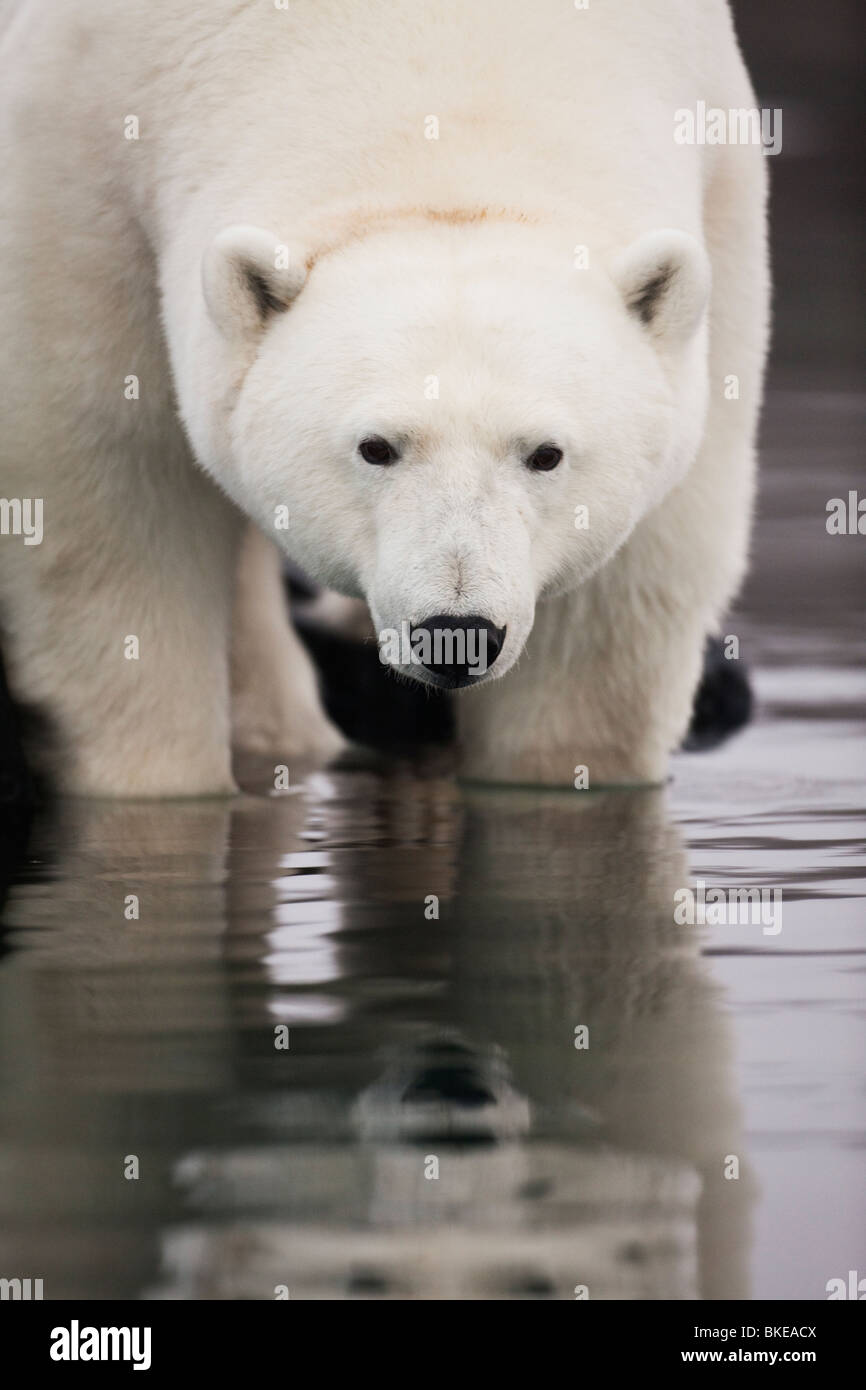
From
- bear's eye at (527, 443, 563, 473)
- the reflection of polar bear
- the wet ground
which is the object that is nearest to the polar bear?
bear's eye at (527, 443, 563, 473)

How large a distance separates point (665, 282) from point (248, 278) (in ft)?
3.24

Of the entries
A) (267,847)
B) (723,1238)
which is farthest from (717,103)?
(723,1238)

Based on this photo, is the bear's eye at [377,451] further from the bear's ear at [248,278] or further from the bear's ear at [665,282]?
the bear's ear at [665,282]

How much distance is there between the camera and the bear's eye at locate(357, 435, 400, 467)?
201 inches

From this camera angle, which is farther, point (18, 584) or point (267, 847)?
point (18, 584)

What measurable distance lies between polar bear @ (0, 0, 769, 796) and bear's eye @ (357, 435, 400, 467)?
0.05 feet

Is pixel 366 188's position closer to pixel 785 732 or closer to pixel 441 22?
pixel 441 22

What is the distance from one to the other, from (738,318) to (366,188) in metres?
1.59

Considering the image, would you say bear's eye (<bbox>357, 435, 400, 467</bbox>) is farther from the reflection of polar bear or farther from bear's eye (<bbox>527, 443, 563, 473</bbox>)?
the reflection of polar bear

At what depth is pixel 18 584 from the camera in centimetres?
686

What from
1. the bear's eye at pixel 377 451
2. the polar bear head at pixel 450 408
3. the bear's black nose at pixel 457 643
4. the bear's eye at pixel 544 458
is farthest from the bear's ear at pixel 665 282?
the bear's black nose at pixel 457 643

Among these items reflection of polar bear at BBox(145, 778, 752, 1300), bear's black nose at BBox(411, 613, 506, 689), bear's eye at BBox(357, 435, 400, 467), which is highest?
bear's eye at BBox(357, 435, 400, 467)

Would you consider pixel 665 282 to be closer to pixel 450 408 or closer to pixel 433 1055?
pixel 450 408
